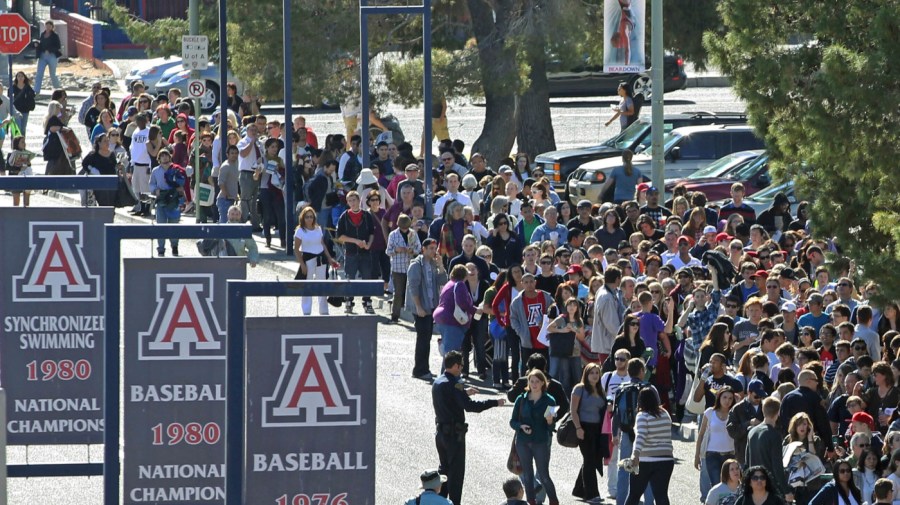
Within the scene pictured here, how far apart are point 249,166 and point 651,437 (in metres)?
13.4

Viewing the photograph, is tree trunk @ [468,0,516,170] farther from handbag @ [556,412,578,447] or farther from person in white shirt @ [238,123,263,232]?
handbag @ [556,412,578,447]

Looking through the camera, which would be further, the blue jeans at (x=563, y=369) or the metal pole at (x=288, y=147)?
the metal pole at (x=288, y=147)

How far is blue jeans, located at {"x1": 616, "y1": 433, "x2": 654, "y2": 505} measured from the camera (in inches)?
557

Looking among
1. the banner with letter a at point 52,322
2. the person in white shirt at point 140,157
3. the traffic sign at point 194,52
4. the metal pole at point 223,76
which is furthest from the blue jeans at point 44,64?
the banner with letter a at point 52,322

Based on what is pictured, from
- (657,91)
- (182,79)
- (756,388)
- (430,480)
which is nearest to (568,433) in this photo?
(756,388)

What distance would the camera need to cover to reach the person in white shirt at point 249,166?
25.7 m

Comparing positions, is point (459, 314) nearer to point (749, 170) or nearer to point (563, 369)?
point (563, 369)

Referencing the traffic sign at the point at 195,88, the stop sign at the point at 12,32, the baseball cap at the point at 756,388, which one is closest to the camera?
the baseball cap at the point at 756,388

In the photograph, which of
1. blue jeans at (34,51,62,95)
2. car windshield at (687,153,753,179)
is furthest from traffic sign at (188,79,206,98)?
blue jeans at (34,51,62,95)

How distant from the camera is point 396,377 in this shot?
19062 mm

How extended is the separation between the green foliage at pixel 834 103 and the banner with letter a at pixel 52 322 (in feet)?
20.7

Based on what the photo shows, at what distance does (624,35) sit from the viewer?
77.8 feet

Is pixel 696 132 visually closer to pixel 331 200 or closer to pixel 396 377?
pixel 331 200

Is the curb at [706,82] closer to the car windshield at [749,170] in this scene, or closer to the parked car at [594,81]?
the parked car at [594,81]
